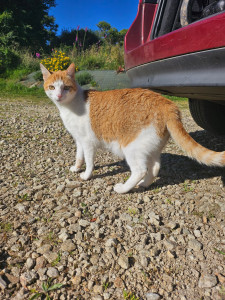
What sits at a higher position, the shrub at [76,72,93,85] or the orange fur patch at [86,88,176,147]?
the shrub at [76,72,93,85]

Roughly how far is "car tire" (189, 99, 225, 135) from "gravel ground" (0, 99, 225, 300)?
77 cm

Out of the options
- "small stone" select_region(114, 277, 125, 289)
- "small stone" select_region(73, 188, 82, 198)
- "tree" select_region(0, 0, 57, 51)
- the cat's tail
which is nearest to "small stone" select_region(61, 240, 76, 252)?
"small stone" select_region(114, 277, 125, 289)

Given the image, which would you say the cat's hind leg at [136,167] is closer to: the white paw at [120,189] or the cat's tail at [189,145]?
the white paw at [120,189]

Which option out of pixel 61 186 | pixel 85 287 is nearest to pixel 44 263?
pixel 85 287

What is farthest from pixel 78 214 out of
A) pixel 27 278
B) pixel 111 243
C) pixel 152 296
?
pixel 152 296

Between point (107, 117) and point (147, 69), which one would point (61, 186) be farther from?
point (147, 69)

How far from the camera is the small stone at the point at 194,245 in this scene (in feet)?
5.42

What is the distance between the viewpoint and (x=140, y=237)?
1.76 meters

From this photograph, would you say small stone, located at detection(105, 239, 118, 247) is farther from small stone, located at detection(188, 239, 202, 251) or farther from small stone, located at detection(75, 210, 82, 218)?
small stone, located at detection(188, 239, 202, 251)

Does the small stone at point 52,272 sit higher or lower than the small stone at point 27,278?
lower

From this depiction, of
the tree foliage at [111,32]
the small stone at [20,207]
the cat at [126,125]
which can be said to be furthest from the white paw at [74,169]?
the tree foliage at [111,32]

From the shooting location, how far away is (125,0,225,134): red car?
1553mm

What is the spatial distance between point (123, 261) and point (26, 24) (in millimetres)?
21692

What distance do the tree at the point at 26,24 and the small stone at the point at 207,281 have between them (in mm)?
17280
